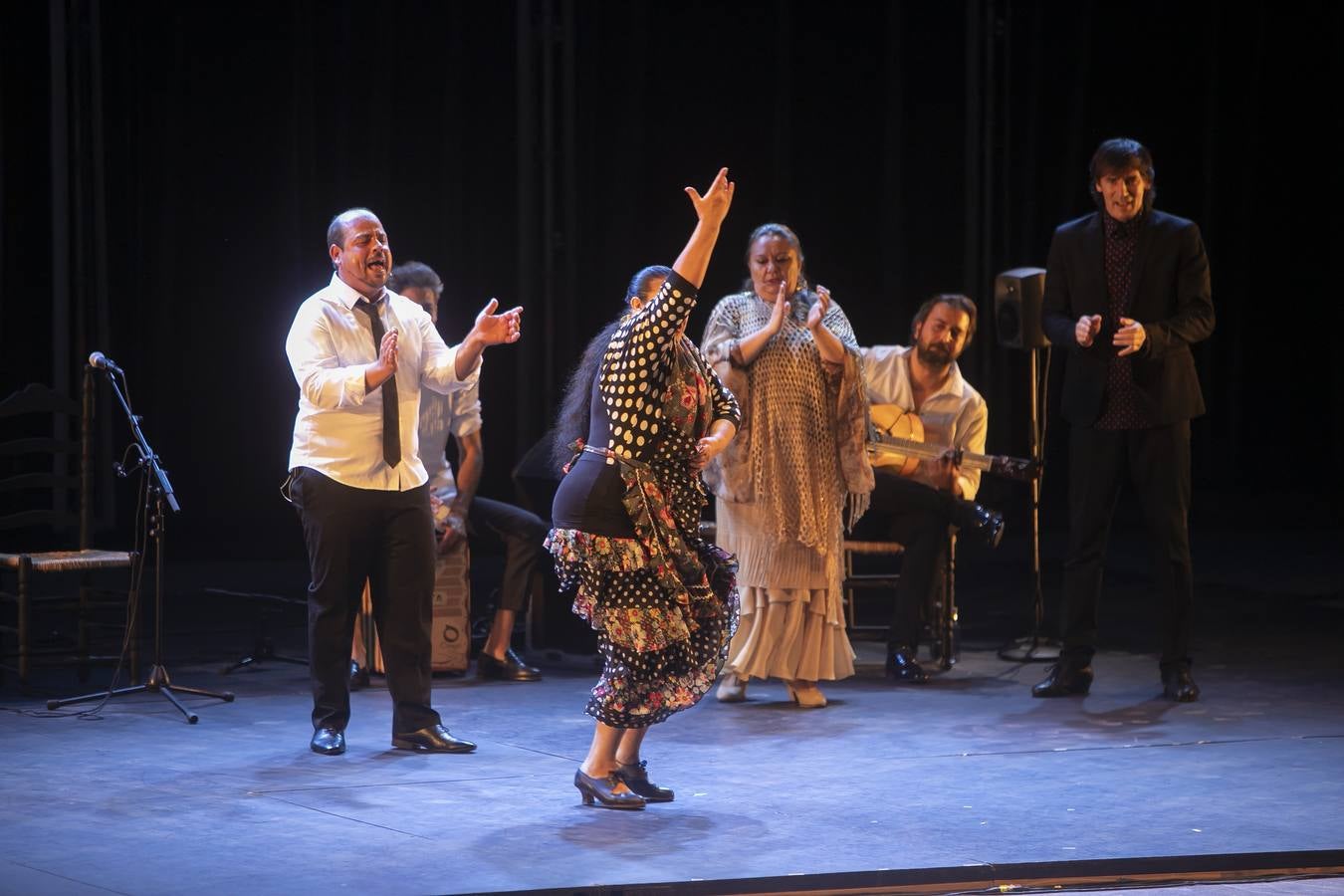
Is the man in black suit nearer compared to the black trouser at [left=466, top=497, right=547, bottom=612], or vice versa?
the man in black suit

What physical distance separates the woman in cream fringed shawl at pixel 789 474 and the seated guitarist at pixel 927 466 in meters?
0.59

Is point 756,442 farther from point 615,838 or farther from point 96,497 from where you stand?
point 96,497

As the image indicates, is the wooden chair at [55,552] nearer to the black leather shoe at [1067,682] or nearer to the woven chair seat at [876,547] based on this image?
the woven chair seat at [876,547]

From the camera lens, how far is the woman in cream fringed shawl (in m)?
5.82

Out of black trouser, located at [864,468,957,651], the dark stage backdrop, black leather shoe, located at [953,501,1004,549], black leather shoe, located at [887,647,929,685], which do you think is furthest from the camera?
the dark stage backdrop

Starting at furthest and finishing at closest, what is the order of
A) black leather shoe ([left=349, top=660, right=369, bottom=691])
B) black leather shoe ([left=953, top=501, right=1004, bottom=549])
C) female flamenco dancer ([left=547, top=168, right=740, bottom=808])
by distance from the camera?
black leather shoe ([left=953, top=501, right=1004, bottom=549])
black leather shoe ([left=349, top=660, right=369, bottom=691])
female flamenco dancer ([left=547, top=168, right=740, bottom=808])

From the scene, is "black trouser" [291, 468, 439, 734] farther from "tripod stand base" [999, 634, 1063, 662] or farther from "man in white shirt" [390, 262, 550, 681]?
"tripod stand base" [999, 634, 1063, 662]

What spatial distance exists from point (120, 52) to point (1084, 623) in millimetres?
4994

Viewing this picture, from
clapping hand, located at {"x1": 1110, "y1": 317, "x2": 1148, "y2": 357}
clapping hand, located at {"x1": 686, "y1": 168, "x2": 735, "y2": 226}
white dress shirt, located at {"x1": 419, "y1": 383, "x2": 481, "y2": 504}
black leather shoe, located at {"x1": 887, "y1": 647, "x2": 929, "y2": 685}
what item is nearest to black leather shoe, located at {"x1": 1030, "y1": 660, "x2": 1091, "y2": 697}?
black leather shoe, located at {"x1": 887, "y1": 647, "x2": 929, "y2": 685}

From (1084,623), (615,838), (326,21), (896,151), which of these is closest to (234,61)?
(326,21)

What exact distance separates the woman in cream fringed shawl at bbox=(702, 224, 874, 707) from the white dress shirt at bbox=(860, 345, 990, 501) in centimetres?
74

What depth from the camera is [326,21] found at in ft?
27.6

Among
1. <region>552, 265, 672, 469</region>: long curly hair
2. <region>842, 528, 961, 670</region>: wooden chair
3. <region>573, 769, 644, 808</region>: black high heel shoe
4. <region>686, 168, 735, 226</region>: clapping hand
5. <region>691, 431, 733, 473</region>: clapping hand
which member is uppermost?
<region>686, 168, 735, 226</region>: clapping hand

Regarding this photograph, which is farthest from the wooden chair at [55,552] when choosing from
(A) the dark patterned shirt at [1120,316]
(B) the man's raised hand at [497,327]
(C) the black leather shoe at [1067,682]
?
(A) the dark patterned shirt at [1120,316]
